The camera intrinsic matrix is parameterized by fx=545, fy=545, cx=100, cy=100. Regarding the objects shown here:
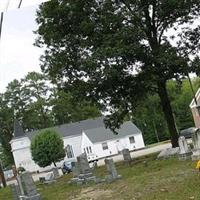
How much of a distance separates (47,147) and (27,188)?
43.8 metres

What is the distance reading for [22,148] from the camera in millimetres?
83438

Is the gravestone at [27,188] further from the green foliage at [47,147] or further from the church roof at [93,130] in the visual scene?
the church roof at [93,130]

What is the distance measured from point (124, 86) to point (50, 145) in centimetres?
3334

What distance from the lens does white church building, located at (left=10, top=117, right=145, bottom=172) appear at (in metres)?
78.2

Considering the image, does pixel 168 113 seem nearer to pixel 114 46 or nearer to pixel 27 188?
pixel 114 46

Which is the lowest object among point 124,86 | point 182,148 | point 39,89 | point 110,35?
point 182,148

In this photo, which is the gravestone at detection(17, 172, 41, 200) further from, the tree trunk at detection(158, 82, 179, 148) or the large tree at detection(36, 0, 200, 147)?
the tree trunk at detection(158, 82, 179, 148)

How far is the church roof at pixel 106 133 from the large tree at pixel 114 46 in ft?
151

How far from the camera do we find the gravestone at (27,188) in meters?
18.8

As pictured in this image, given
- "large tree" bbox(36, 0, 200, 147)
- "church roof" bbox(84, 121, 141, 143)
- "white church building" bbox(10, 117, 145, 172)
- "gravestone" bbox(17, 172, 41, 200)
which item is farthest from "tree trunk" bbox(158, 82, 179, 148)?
"church roof" bbox(84, 121, 141, 143)

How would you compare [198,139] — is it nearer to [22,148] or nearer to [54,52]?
[54,52]

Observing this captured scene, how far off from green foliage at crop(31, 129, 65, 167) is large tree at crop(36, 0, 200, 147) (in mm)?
30074

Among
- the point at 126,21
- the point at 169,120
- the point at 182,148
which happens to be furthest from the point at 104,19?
the point at 182,148

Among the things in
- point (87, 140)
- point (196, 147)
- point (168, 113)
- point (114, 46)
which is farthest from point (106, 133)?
point (196, 147)
